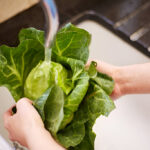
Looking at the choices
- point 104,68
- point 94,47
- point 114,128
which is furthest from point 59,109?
point 94,47

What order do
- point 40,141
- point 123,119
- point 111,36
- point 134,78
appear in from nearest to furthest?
point 40,141 < point 134,78 < point 123,119 < point 111,36

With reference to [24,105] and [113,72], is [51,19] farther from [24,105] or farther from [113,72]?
[24,105]

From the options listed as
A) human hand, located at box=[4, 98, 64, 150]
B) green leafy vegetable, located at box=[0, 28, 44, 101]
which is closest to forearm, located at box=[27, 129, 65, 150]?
human hand, located at box=[4, 98, 64, 150]

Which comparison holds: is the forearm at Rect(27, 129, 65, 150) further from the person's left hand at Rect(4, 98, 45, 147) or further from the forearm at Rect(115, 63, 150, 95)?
the forearm at Rect(115, 63, 150, 95)

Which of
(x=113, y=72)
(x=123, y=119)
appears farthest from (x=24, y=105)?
(x=123, y=119)

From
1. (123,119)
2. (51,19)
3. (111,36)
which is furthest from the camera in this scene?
(111,36)

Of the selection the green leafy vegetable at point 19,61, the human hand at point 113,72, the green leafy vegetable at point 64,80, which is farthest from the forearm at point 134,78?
the green leafy vegetable at point 19,61

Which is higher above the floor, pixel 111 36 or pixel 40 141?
pixel 40 141
